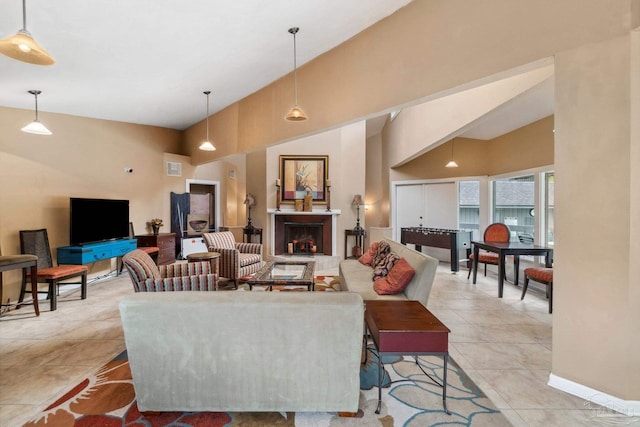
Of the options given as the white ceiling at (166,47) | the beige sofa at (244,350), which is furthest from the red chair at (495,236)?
the beige sofa at (244,350)

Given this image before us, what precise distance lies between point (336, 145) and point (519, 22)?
5.00 meters

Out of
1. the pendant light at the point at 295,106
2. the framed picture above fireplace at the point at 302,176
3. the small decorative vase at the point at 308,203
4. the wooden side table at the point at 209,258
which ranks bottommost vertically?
the wooden side table at the point at 209,258

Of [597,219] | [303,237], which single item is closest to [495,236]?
[597,219]

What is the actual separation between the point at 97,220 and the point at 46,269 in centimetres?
134

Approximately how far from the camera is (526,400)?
2.10 meters

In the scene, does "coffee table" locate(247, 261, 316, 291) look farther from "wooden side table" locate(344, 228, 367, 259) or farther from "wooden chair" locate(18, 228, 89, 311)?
"wooden side table" locate(344, 228, 367, 259)

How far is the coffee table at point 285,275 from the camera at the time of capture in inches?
141

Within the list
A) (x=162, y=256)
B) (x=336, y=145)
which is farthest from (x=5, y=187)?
(x=336, y=145)

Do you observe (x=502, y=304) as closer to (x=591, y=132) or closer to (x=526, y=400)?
(x=526, y=400)

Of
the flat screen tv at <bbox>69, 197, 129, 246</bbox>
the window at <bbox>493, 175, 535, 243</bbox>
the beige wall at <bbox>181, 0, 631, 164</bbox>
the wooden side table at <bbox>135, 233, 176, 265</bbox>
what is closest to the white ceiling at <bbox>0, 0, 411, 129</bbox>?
the beige wall at <bbox>181, 0, 631, 164</bbox>

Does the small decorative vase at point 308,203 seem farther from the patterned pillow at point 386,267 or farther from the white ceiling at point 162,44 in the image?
the patterned pillow at point 386,267

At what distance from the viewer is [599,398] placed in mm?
2053

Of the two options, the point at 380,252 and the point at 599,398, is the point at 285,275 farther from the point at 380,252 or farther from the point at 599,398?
the point at 599,398

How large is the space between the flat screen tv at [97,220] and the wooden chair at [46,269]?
36 centimetres
